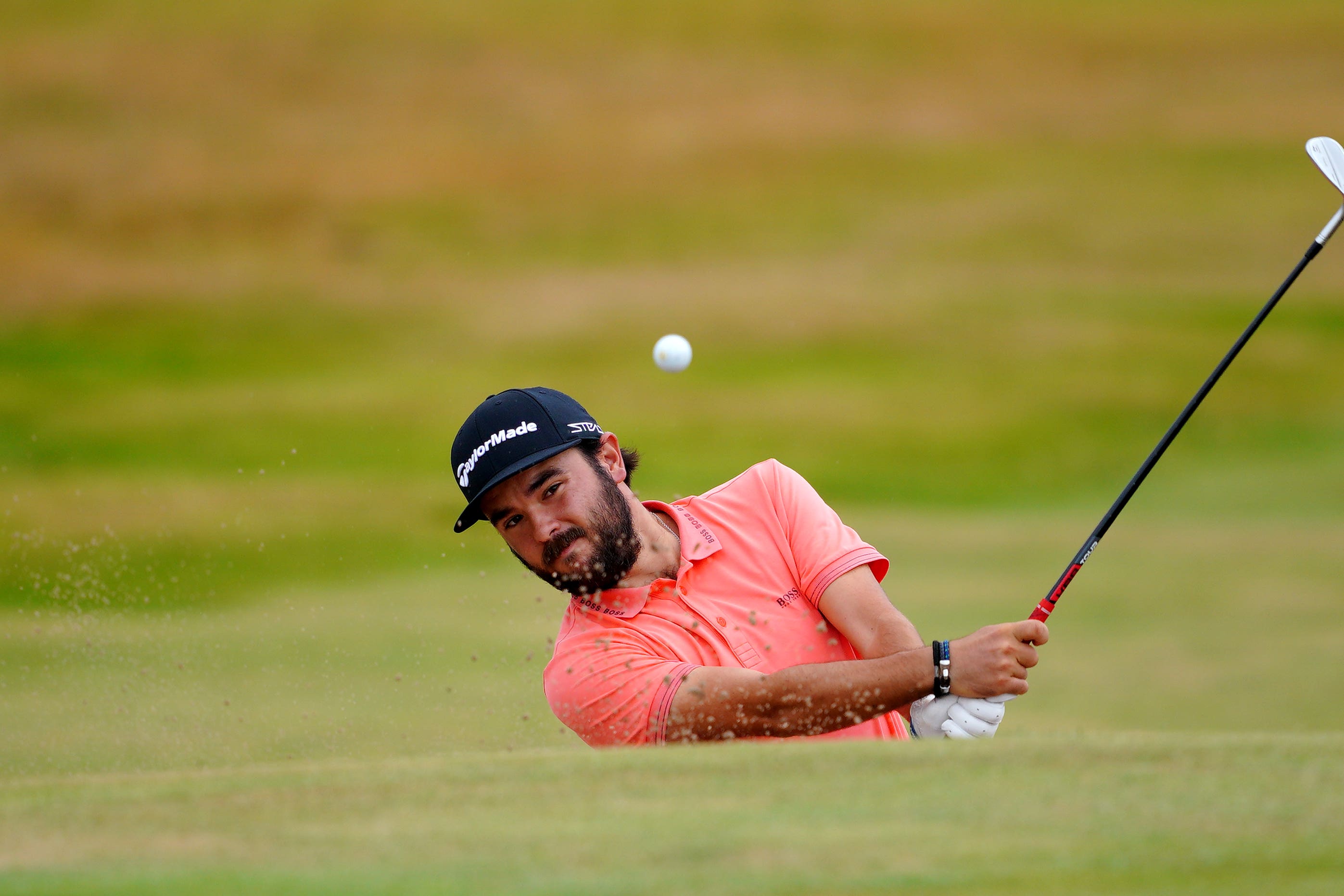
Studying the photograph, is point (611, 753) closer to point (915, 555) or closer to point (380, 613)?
point (380, 613)

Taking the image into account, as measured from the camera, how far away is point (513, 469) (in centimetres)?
239

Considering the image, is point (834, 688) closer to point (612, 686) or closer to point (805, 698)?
point (805, 698)

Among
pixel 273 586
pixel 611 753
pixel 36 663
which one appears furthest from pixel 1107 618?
pixel 611 753

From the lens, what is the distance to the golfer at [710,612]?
7.39ft

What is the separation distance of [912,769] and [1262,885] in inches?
19.9

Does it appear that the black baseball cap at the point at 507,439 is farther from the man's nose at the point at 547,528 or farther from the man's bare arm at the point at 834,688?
the man's bare arm at the point at 834,688

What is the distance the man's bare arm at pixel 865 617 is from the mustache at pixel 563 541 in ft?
1.36

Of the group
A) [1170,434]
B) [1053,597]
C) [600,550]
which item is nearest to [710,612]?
[600,550]

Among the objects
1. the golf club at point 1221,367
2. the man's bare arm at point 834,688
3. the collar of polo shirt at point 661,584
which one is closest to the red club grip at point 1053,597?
the golf club at point 1221,367

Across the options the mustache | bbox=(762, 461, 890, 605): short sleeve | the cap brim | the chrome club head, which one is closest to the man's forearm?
bbox=(762, 461, 890, 605): short sleeve

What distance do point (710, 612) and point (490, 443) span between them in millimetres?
459

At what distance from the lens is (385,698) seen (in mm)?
4539

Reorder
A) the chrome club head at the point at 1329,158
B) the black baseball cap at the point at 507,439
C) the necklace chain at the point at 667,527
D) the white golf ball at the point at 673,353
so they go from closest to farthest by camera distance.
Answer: the black baseball cap at the point at 507,439 < the necklace chain at the point at 667,527 < the chrome club head at the point at 1329,158 < the white golf ball at the point at 673,353

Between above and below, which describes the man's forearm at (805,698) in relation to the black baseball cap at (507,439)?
below
